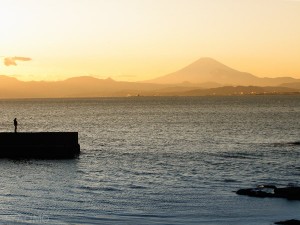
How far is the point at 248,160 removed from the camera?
46312 millimetres

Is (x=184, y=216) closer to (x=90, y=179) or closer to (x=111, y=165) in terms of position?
(x=90, y=179)

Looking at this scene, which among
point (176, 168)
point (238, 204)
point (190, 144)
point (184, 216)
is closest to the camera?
point (184, 216)

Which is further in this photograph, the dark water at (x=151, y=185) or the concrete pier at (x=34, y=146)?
the concrete pier at (x=34, y=146)

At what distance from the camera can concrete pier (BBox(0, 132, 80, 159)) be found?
1855 inches

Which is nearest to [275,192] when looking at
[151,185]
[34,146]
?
[151,185]

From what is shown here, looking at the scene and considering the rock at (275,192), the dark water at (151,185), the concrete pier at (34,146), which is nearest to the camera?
the dark water at (151,185)

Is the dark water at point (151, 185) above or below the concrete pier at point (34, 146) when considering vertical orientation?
below

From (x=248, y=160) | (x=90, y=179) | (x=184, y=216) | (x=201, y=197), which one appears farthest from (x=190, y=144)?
(x=184, y=216)

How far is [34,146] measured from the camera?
4738 centimetres

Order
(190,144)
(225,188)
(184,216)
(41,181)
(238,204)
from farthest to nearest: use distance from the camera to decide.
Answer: (190,144)
(41,181)
(225,188)
(238,204)
(184,216)

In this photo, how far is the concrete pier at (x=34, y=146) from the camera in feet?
155

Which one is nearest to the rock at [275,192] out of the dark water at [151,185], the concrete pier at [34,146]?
the dark water at [151,185]

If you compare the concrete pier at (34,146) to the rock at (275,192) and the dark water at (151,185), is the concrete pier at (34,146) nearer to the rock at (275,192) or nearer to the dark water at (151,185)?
the dark water at (151,185)

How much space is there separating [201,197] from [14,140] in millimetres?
23677
